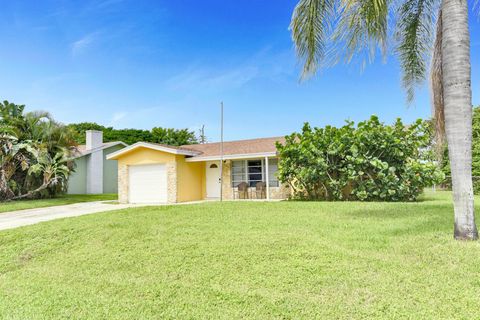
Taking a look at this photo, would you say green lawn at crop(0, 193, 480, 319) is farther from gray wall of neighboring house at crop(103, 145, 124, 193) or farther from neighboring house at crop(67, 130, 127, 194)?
gray wall of neighboring house at crop(103, 145, 124, 193)

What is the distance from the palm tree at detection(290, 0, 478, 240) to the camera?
235 inches

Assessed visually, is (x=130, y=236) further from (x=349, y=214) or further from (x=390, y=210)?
(x=390, y=210)

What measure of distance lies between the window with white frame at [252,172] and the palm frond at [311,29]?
967 cm

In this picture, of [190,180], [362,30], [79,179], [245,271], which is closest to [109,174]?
[79,179]

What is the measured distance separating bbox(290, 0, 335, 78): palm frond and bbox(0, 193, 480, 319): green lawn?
4.40 metres

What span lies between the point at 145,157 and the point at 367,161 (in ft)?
40.1

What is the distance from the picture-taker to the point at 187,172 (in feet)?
60.0

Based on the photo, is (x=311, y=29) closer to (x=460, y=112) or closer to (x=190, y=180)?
(x=460, y=112)

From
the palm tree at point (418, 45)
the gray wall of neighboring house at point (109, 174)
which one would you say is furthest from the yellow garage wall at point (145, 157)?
the palm tree at point (418, 45)

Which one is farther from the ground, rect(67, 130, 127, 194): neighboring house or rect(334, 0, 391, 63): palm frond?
rect(334, 0, 391, 63): palm frond

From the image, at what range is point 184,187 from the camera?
58.5 feet

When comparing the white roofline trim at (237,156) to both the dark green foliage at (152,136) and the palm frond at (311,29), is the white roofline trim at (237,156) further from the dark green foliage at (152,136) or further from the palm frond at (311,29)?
the dark green foliage at (152,136)

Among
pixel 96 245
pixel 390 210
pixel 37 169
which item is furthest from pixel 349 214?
pixel 37 169

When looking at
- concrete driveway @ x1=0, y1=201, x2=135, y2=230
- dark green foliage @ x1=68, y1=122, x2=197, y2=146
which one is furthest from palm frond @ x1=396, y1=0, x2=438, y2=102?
dark green foliage @ x1=68, y1=122, x2=197, y2=146
